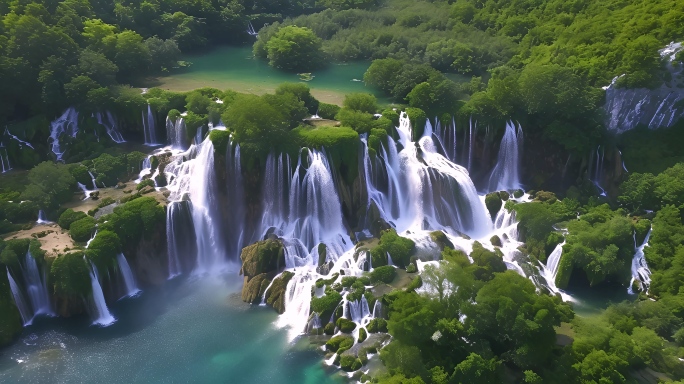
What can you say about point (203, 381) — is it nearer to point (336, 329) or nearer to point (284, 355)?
point (284, 355)

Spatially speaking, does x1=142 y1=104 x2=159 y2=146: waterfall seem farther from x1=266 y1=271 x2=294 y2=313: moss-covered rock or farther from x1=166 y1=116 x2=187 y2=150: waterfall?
x1=266 y1=271 x2=294 y2=313: moss-covered rock


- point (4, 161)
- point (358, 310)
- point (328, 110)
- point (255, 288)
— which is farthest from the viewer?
point (328, 110)

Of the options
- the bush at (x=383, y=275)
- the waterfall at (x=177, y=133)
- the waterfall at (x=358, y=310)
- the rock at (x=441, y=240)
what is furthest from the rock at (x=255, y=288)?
the waterfall at (x=177, y=133)

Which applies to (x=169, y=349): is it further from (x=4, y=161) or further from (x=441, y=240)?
(x=4, y=161)

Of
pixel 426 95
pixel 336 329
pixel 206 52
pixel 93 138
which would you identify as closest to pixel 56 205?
pixel 93 138

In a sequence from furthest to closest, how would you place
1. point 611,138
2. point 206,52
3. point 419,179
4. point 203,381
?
point 206,52
point 611,138
point 419,179
point 203,381

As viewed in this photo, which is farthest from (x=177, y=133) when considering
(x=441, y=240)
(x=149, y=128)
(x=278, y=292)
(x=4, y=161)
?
(x=441, y=240)

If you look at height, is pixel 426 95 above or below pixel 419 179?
above
